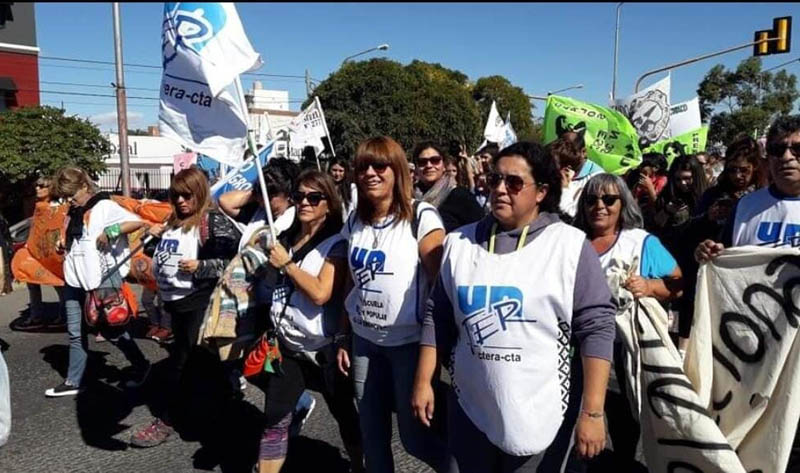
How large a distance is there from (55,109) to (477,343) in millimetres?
17824

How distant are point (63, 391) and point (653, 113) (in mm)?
8025

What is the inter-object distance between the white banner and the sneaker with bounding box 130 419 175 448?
7299 mm

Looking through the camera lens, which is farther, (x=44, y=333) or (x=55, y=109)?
(x=55, y=109)

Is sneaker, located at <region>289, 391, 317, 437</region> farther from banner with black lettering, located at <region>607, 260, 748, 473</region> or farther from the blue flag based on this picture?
banner with black lettering, located at <region>607, 260, 748, 473</region>

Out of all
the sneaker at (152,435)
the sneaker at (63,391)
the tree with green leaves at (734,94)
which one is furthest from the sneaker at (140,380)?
the tree with green leaves at (734,94)

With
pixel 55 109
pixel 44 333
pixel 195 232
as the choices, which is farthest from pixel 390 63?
pixel 195 232

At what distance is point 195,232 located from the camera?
4.06 meters

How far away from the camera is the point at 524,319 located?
2.16 metres

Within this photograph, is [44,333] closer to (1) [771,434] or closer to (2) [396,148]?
(2) [396,148]

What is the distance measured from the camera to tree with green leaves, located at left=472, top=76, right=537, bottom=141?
150ft

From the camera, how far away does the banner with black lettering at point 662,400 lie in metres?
2.64

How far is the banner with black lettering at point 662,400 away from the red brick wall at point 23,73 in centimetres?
2714

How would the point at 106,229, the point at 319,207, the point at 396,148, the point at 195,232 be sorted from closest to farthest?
the point at 396,148 < the point at 319,207 < the point at 195,232 < the point at 106,229

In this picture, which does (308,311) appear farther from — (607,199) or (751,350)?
(751,350)
